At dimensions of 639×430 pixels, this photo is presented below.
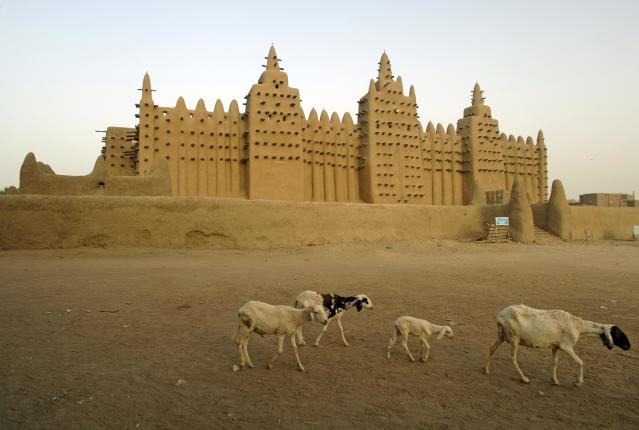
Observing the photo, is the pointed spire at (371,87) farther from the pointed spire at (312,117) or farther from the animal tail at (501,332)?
the animal tail at (501,332)

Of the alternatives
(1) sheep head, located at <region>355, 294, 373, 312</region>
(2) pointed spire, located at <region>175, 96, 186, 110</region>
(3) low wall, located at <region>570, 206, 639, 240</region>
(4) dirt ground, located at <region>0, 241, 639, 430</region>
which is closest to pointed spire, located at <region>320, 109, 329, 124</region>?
(2) pointed spire, located at <region>175, 96, 186, 110</region>

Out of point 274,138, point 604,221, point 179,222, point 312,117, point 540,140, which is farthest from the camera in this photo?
point 540,140

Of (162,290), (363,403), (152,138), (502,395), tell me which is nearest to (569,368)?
(502,395)

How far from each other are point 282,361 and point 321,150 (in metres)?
25.1

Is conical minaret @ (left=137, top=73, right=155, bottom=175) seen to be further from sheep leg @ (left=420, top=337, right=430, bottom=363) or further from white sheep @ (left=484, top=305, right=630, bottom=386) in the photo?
white sheep @ (left=484, top=305, right=630, bottom=386)

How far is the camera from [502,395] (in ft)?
13.1

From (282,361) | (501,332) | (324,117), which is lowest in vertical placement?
(282,361)

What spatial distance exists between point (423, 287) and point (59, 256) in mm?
11454

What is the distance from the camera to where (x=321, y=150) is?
29438 mm

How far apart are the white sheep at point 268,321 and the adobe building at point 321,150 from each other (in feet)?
61.3

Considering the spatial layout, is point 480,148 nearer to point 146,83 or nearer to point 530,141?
point 530,141

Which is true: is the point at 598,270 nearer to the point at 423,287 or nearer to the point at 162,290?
the point at 423,287

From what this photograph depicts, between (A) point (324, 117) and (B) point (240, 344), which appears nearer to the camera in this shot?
(B) point (240, 344)

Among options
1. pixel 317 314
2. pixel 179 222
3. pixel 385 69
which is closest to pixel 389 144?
pixel 385 69
